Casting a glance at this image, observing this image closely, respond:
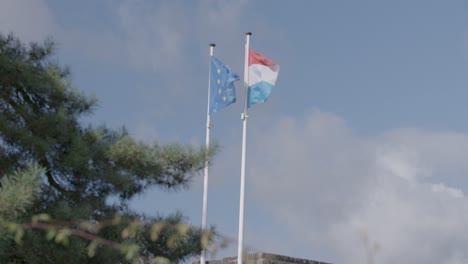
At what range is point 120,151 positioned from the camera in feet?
26.7

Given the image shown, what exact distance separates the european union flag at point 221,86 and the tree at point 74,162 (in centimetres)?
560

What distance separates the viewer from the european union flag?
1404 centimetres

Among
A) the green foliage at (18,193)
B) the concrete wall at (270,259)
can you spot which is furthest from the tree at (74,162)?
the concrete wall at (270,259)

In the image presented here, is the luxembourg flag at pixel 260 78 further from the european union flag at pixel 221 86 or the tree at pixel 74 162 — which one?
the tree at pixel 74 162

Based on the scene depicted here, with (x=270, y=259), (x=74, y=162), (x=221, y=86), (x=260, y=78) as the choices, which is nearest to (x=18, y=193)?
(x=74, y=162)

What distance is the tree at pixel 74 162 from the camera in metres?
7.56

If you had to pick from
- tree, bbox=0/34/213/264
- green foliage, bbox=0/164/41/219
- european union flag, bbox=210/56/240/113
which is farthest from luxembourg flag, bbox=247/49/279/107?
green foliage, bbox=0/164/41/219

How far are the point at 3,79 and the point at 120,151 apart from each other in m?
1.42

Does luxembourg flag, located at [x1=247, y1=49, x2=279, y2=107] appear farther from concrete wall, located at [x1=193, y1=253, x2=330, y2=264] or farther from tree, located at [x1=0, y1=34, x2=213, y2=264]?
tree, located at [x1=0, y1=34, x2=213, y2=264]

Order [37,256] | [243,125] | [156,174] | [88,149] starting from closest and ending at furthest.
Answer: [37,256] → [88,149] → [156,174] → [243,125]

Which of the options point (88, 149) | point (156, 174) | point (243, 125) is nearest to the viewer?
point (88, 149)

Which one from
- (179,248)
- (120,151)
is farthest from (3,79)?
(179,248)

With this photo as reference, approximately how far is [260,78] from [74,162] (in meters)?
6.36

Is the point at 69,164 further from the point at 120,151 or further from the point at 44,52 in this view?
the point at 44,52
